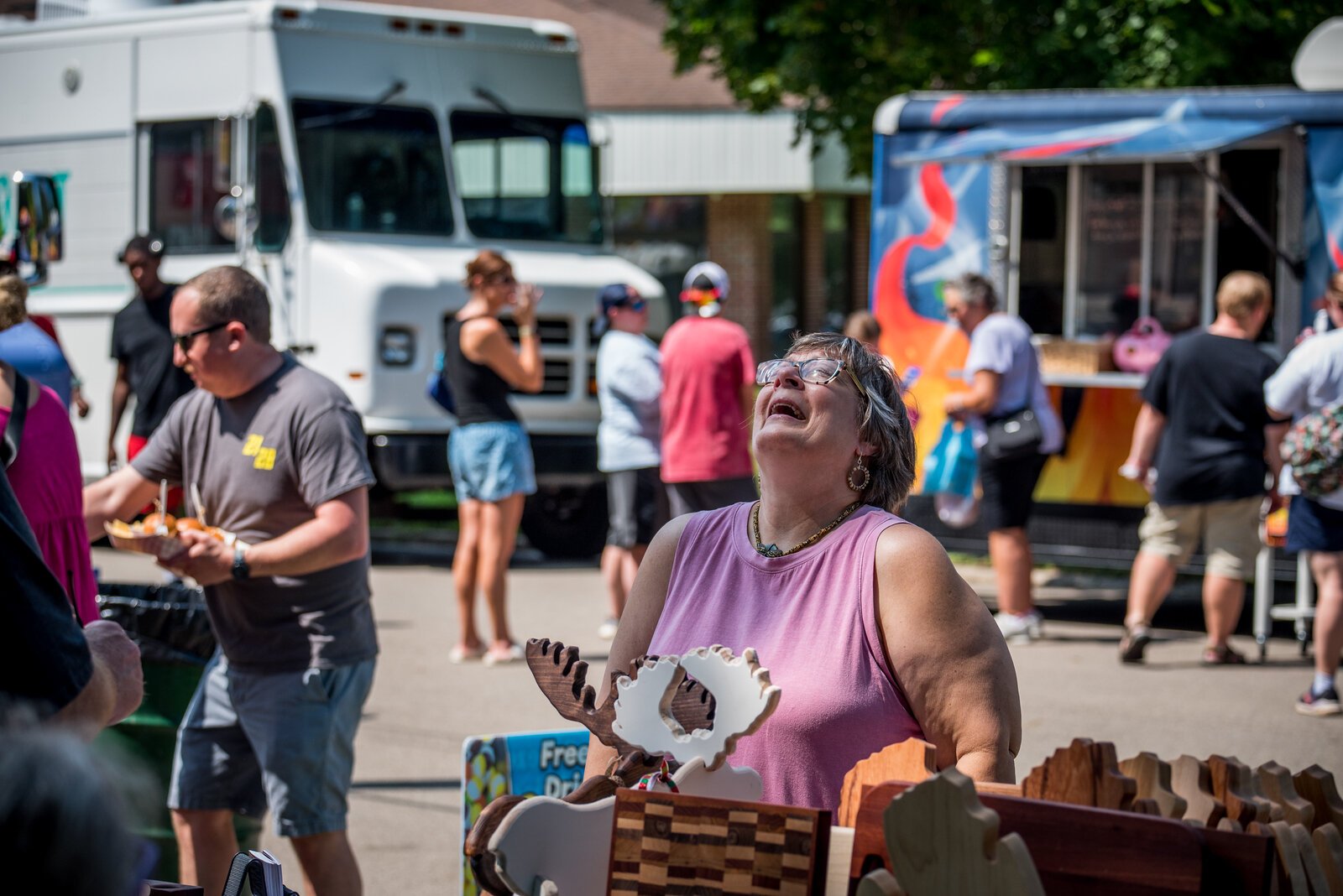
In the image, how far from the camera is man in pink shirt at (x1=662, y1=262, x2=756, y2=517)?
845 cm

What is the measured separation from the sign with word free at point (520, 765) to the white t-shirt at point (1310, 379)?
15.3 ft

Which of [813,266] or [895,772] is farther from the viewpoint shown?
[813,266]

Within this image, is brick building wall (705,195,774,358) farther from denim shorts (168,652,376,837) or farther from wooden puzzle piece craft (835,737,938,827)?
wooden puzzle piece craft (835,737,938,827)

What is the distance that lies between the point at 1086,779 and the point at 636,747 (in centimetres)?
60

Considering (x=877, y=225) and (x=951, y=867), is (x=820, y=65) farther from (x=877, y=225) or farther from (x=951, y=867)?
(x=951, y=867)

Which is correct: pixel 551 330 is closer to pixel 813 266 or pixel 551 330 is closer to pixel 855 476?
pixel 855 476

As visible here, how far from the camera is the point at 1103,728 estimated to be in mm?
7227

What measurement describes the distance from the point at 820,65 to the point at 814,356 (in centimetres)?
1229

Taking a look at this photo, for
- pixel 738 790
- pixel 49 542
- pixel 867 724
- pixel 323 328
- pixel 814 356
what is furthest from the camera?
pixel 323 328

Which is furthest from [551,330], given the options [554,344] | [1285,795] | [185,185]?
[1285,795]

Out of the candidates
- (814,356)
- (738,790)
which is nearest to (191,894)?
(738,790)

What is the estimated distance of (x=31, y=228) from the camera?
6.77 meters

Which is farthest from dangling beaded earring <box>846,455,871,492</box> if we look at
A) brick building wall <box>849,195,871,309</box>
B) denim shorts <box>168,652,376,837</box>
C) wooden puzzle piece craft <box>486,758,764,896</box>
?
brick building wall <box>849,195,871,309</box>

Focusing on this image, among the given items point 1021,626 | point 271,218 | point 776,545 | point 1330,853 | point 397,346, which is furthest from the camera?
point 271,218
